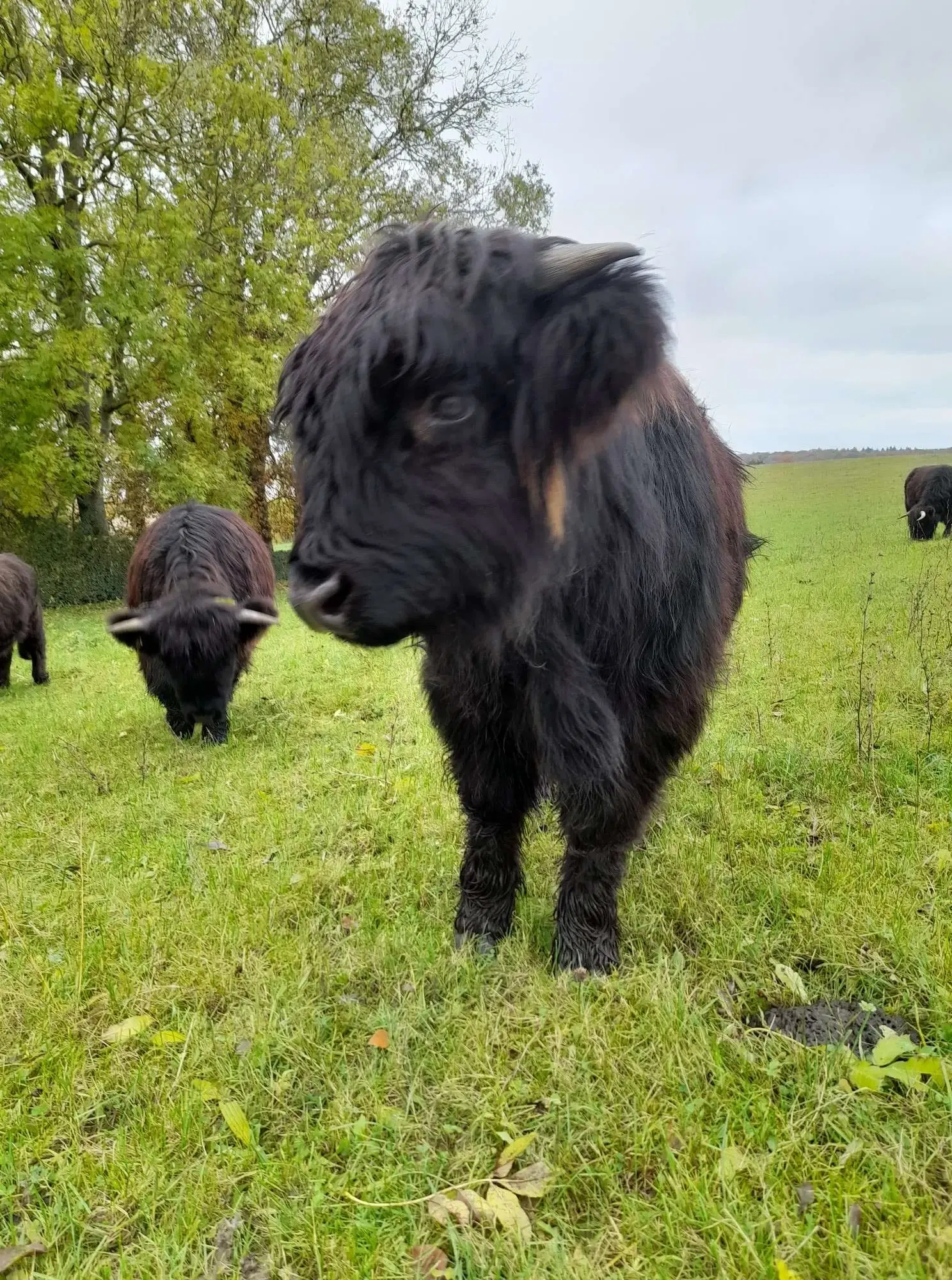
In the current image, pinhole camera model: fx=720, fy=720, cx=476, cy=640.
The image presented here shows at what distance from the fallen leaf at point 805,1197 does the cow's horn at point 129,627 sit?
5458mm

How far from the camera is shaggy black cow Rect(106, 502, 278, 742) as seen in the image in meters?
5.76

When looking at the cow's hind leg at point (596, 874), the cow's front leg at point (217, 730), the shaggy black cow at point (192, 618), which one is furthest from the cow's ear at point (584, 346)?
the cow's front leg at point (217, 730)

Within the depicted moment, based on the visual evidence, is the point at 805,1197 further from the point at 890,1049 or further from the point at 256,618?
the point at 256,618

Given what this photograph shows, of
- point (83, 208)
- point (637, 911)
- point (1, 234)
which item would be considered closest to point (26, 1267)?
point (637, 911)

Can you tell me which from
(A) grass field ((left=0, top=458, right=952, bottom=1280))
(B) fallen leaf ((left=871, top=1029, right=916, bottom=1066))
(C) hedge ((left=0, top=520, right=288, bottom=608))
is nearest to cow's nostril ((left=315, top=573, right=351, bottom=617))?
(A) grass field ((left=0, top=458, right=952, bottom=1280))

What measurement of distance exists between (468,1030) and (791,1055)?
0.97m

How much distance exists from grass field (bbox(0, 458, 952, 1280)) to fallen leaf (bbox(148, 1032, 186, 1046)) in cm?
5

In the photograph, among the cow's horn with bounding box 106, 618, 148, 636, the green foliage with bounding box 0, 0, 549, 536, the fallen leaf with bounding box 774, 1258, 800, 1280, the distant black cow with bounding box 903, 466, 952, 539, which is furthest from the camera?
the distant black cow with bounding box 903, 466, 952, 539

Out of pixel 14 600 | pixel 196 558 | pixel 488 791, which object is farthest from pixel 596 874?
pixel 14 600

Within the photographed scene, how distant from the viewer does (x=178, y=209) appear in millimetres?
15852

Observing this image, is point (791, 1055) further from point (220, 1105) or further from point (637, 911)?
point (220, 1105)

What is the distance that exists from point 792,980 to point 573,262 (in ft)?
7.54

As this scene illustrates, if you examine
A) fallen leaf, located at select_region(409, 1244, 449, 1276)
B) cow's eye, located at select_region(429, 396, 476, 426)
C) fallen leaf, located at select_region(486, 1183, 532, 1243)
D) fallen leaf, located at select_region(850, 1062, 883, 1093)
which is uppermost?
cow's eye, located at select_region(429, 396, 476, 426)

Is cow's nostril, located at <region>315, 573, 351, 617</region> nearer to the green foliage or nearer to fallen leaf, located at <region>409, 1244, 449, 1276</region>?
fallen leaf, located at <region>409, 1244, 449, 1276</region>
